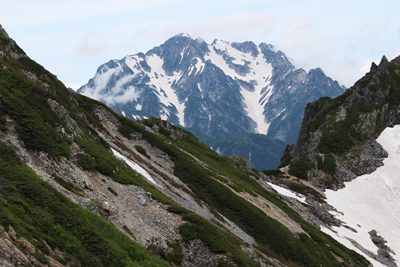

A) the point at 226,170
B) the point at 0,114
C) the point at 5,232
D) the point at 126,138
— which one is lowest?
the point at 5,232

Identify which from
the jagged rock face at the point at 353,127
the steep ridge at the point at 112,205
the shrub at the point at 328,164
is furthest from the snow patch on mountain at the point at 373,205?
the steep ridge at the point at 112,205

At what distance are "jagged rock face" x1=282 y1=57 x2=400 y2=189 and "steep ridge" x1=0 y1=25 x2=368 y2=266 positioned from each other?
52.8 m

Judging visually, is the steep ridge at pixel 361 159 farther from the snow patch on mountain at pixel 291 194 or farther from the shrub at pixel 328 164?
the snow patch on mountain at pixel 291 194

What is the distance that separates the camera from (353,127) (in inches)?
4673

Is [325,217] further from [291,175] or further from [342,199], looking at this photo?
[291,175]

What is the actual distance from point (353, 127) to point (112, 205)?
111610mm

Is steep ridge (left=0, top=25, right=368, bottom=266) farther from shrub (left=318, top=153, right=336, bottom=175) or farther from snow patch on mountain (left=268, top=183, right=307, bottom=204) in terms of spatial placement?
shrub (left=318, top=153, right=336, bottom=175)

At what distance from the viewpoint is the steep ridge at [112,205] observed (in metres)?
18.5

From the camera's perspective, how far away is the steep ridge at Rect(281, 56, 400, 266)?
240 feet

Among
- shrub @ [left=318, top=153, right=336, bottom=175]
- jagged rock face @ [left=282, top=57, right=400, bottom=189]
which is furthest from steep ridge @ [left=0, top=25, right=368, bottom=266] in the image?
jagged rock face @ [left=282, top=57, right=400, bottom=189]

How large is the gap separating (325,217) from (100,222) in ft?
204

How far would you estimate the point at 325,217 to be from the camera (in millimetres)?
72188

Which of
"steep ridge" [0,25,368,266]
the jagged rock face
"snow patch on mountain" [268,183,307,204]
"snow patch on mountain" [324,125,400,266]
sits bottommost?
"steep ridge" [0,25,368,266]

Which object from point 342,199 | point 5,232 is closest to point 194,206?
point 5,232
